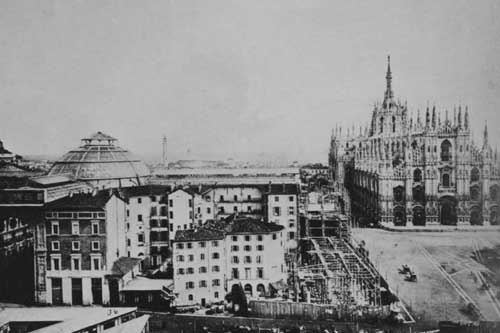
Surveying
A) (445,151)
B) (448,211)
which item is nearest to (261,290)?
(448,211)

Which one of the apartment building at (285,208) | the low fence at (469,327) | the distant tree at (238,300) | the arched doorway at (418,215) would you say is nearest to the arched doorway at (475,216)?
the arched doorway at (418,215)

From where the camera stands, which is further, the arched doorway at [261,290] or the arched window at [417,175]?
the arched window at [417,175]

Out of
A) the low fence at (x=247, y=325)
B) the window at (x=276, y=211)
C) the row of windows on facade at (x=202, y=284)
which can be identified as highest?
the window at (x=276, y=211)

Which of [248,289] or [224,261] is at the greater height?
[224,261]

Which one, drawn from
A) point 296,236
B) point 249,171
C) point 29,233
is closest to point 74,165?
point 29,233

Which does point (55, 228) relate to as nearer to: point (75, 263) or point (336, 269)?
point (75, 263)

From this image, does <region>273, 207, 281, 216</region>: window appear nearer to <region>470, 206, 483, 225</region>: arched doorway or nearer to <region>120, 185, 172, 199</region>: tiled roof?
<region>120, 185, 172, 199</region>: tiled roof

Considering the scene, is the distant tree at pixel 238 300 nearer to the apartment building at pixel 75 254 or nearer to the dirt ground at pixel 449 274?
the apartment building at pixel 75 254
